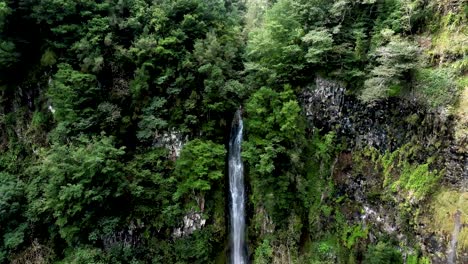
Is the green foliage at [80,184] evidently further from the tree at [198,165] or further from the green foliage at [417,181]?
the green foliage at [417,181]

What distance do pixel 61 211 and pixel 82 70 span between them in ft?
23.0

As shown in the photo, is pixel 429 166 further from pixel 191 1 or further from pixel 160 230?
pixel 191 1

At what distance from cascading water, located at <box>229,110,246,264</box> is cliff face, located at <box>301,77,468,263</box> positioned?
4007mm

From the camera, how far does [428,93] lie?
37.5ft

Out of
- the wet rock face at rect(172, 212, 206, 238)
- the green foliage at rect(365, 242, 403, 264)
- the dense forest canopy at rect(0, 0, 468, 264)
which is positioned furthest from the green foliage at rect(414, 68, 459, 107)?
the wet rock face at rect(172, 212, 206, 238)

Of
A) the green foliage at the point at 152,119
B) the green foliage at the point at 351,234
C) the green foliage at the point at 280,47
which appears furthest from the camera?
the green foliage at the point at 152,119

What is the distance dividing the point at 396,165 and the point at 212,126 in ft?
28.3

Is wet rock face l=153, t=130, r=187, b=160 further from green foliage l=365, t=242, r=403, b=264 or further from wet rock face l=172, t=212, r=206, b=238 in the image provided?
green foliage l=365, t=242, r=403, b=264

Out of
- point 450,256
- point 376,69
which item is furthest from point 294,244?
point 376,69

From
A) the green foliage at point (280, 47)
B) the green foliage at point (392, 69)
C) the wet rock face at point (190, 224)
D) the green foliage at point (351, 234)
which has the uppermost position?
the green foliage at point (280, 47)

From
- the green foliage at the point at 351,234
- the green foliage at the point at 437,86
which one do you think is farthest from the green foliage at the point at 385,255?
the green foliage at the point at 437,86

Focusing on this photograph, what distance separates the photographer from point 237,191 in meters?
16.9

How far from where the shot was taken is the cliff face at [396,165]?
33.6 feet

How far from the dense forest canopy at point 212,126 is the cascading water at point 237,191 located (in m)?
0.48
